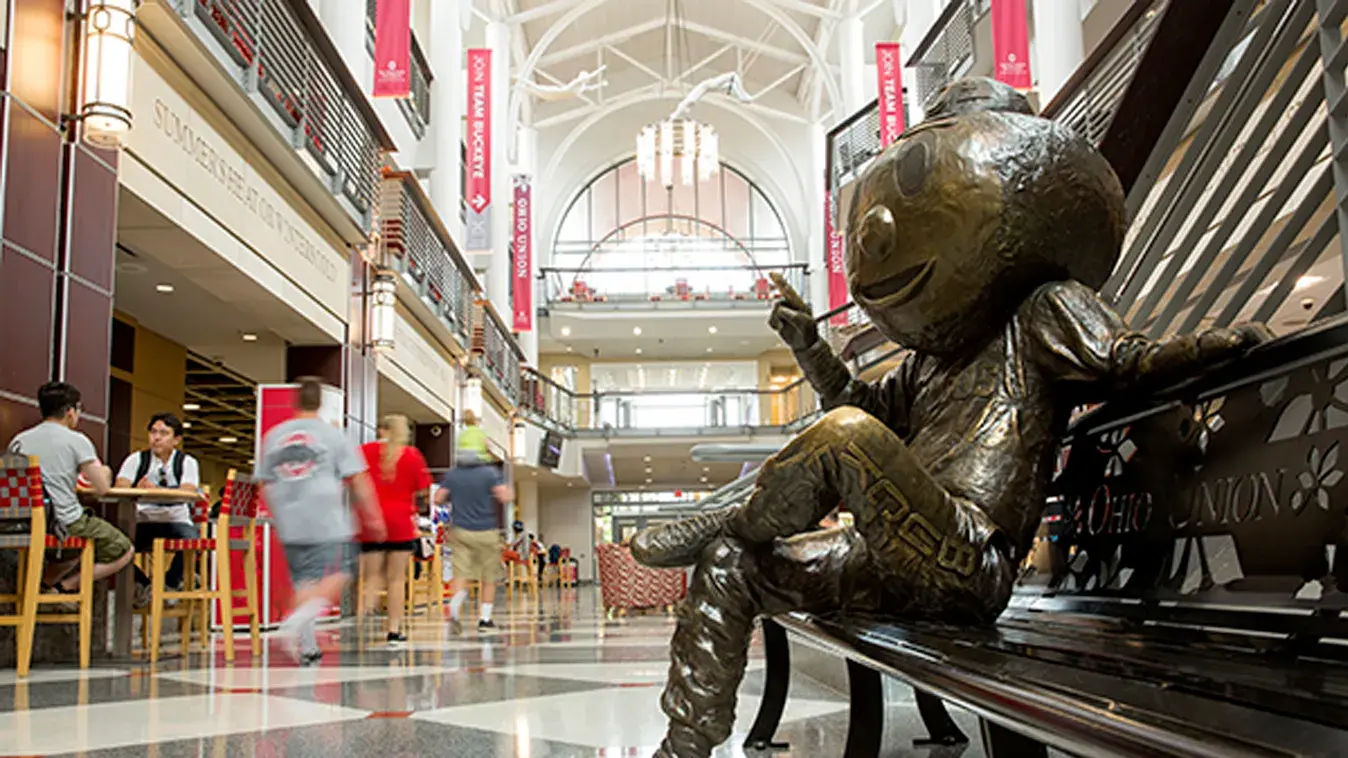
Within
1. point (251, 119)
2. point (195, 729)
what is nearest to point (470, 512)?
point (251, 119)

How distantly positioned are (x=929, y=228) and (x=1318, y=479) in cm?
66

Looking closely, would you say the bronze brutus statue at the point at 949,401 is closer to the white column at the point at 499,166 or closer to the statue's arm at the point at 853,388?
the statue's arm at the point at 853,388

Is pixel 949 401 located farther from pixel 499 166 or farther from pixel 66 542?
pixel 499 166

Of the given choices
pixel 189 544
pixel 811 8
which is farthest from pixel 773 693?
pixel 811 8

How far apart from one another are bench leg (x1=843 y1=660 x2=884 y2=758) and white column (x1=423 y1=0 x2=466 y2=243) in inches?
529

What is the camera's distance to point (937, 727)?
7.16 ft

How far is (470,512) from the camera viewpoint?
6.77 metres

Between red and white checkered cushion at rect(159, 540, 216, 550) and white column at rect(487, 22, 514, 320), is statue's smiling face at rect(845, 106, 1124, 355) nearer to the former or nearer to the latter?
red and white checkered cushion at rect(159, 540, 216, 550)

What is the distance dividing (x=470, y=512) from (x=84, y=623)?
2495 millimetres

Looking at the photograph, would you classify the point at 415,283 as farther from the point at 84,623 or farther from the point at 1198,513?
the point at 1198,513

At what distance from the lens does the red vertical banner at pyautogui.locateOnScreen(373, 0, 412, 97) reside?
32.6ft

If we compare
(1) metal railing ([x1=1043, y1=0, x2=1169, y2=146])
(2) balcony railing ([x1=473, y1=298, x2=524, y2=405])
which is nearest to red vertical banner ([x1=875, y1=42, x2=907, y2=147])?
(2) balcony railing ([x1=473, y1=298, x2=524, y2=405])

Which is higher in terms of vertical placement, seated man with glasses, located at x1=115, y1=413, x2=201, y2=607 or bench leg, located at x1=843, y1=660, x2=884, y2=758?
seated man with glasses, located at x1=115, y1=413, x2=201, y2=607

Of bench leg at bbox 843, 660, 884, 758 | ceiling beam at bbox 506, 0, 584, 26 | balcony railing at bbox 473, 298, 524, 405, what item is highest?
ceiling beam at bbox 506, 0, 584, 26
